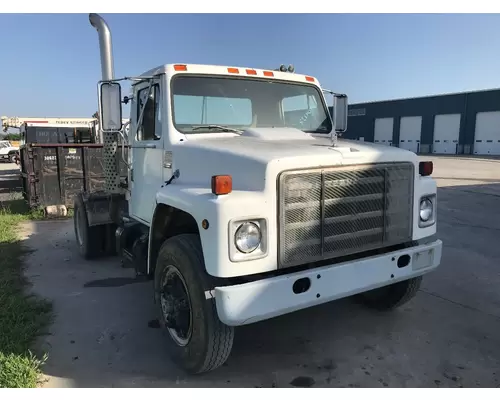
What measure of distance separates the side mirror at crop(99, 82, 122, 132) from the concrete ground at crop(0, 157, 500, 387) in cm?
194

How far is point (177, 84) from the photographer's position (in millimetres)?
3904

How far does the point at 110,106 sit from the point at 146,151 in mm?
587

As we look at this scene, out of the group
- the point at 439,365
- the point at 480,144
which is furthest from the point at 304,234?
the point at 480,144

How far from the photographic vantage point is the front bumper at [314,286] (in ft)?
9.04

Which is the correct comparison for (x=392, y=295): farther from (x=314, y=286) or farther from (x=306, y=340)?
(x=314, y=286)

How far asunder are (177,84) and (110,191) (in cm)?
237

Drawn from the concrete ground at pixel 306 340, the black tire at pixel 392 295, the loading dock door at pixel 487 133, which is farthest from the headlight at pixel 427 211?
the loading dock door at pixel 487 133

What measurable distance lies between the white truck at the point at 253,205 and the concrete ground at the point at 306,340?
31 cm

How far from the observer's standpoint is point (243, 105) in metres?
4.17

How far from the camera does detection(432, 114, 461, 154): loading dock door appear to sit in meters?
38.6

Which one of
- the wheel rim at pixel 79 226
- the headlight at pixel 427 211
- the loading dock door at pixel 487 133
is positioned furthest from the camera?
the loading dock door at pixel 487 133

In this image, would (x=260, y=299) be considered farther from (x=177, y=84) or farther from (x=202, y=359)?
(x=177, y=84)

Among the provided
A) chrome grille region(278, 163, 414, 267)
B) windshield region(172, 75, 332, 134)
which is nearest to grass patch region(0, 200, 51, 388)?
chrome grille region(278, 163, 414, 267)

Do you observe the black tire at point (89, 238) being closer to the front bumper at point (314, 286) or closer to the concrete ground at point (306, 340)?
the concrete ground at point (306, 340)
